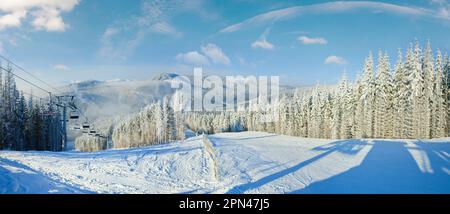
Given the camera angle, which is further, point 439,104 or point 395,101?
point 395,101

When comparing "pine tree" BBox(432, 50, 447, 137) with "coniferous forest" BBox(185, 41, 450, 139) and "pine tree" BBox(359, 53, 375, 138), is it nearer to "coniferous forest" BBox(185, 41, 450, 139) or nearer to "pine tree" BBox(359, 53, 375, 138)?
"coniferous forest" BBox(185, 41, 450, 139)

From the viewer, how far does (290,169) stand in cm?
1191

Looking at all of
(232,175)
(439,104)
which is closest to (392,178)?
(232,175)

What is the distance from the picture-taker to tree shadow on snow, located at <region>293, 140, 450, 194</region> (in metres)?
8.66

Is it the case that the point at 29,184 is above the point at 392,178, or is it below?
above

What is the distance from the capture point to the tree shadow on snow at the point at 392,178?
8.66 meters

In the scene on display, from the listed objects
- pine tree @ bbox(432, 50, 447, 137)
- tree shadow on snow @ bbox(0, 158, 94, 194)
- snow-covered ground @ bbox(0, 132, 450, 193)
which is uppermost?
pine tree @ bbox(432, 50, 447, 137)

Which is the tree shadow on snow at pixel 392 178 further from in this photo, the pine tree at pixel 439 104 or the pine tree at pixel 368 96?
the pine tree at pixel 368 96

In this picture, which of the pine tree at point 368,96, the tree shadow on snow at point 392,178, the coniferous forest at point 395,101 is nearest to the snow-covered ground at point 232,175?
the tree shadow on snow at point 392,178

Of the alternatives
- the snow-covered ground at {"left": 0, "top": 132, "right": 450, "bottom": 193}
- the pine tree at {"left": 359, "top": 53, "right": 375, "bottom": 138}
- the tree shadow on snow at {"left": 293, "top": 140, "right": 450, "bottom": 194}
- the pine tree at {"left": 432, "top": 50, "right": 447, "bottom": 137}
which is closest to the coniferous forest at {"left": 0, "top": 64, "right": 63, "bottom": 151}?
the snow-covered ground at {"left": 0, "top": 132, "right": 450, "bottom": 193}

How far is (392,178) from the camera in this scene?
33.5 ft

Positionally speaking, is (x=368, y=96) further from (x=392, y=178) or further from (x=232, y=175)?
(x=232, y=175)

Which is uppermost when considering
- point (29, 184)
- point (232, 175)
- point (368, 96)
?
point (368, 96)
